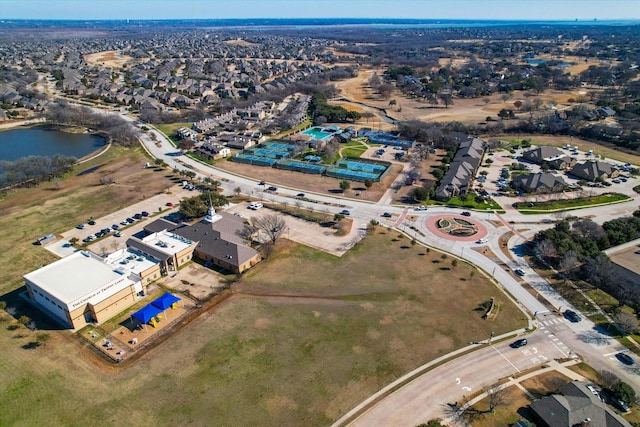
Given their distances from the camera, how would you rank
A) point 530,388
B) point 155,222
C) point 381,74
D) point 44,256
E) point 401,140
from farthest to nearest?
point 381,74 < point 401,140 < point 155,222 < point 44,256 < point 530,388

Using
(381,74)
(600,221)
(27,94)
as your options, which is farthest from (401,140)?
(27,94)

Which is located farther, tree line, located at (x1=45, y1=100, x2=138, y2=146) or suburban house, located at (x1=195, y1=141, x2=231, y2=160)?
tree line, located at (x1=45, y1=100, x2=138, y2=146)

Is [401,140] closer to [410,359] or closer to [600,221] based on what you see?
[600,221]

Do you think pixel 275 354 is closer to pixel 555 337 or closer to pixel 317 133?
pixel 555 337

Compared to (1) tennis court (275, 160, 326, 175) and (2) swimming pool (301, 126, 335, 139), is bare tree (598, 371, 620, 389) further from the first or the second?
(2) swimming pool (301, 126, 335, 139)

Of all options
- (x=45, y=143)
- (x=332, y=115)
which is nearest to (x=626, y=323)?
(x=332, y=115)

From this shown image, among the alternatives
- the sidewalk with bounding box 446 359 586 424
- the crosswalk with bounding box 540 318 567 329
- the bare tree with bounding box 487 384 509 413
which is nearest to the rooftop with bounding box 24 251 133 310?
the sidewalk with bounding box 446 359 586 424

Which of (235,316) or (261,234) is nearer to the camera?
(235,316)
